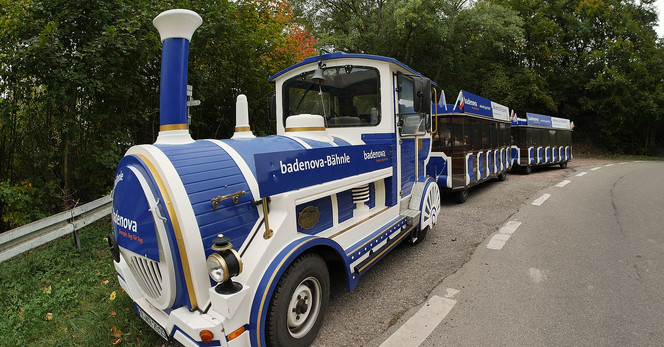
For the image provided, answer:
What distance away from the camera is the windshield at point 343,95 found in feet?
12.2

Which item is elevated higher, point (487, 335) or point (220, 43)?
point (220, 43)

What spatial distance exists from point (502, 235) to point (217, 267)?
4.63 meters

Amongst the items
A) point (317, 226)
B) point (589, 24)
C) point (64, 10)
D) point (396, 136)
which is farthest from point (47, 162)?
point (589, 24)

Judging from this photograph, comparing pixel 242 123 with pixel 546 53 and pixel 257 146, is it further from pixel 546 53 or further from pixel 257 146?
pixel 546 53

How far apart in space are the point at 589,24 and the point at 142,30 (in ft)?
89.1

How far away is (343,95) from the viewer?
382 centimetres

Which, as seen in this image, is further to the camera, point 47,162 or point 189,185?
point 47,162

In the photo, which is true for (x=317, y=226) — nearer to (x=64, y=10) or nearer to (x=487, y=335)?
(x=487, y=335)

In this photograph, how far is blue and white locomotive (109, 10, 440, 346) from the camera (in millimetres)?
1871

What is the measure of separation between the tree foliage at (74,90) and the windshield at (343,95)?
2142 mm

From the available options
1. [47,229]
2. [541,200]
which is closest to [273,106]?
[47,229]

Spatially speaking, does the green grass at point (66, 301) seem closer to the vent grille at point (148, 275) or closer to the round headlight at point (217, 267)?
the vent grille at point (148, 275)

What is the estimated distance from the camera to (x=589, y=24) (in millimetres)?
21656

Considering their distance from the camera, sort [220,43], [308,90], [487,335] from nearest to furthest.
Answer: [487,335] < [308,90] < [220,43]
